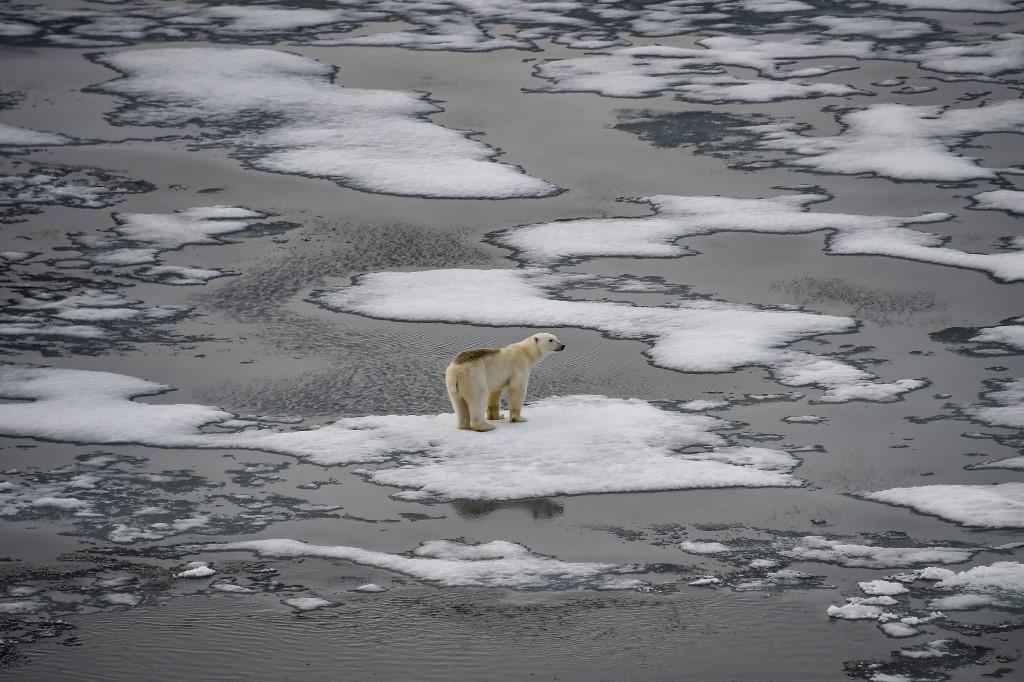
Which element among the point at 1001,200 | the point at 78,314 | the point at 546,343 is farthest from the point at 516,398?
the point at 1001,200

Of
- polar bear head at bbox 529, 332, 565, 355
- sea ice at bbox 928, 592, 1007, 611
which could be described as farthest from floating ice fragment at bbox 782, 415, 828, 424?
sea ice at bbox 928, 592, 1007, 611

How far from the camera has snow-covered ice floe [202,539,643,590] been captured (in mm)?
6641

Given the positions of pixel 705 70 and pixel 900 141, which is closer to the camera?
pixel 900 141

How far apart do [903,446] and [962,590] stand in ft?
6.17

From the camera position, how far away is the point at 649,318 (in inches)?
416

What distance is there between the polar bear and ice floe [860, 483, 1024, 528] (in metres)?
2.14

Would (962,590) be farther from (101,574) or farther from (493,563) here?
(101,574)

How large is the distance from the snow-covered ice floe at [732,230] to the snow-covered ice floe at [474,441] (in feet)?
10.8

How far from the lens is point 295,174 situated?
1405 centimetres

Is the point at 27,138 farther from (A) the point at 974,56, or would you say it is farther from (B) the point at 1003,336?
(A) the point at 974,56

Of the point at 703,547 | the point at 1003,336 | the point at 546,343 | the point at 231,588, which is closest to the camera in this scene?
the point at 231,588

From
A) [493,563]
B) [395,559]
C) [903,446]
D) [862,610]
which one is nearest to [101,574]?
[395,559]

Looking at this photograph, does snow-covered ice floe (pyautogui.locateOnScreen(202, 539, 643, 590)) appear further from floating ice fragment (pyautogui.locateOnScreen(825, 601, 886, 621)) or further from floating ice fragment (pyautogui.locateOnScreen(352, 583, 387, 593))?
floating ice fragment (pyautogui.locateOnScreen(825, 601, 886, 621))

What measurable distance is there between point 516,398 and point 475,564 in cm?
192
